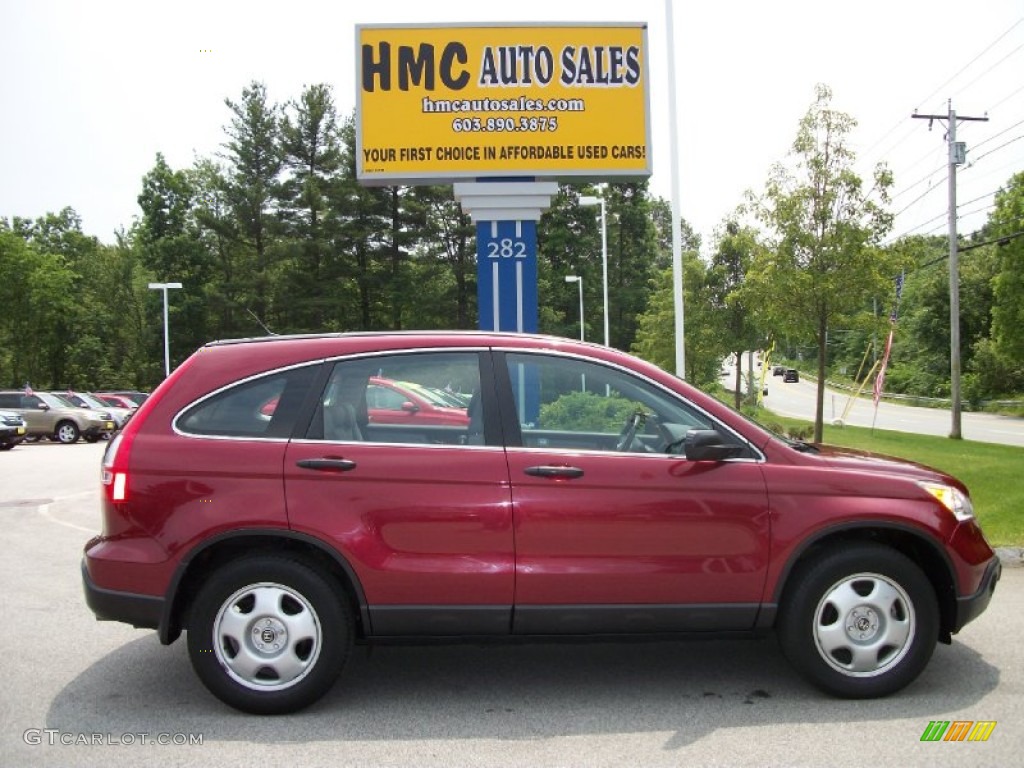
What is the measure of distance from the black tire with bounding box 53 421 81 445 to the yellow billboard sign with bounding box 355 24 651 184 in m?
19.2

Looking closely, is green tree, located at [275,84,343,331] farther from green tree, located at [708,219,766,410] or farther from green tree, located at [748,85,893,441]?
green tree, located at [748,85,893,441]

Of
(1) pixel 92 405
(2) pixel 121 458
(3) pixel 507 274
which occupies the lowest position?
(1) pixel 92 405

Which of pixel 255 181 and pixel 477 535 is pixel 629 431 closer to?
pixel 477 535

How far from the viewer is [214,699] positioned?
14.5 ft

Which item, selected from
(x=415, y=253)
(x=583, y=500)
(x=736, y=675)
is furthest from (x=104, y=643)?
(x=415, y=253)

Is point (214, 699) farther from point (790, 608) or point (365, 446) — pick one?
point (790, 608)

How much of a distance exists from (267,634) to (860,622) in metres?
2.94

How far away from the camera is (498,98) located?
43.3 feet

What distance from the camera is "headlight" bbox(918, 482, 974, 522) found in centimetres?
435

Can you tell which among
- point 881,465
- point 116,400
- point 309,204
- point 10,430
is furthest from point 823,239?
point 309,204

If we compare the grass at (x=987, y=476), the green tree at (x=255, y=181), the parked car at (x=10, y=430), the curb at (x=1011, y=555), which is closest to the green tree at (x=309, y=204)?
the green tree at (x=255, y=181)

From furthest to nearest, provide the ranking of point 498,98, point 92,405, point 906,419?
point 906,419 → point 92,405 → point 498,98

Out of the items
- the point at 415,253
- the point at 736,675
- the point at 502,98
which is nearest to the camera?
the point at 736,675

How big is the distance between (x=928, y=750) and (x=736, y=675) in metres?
1.14
